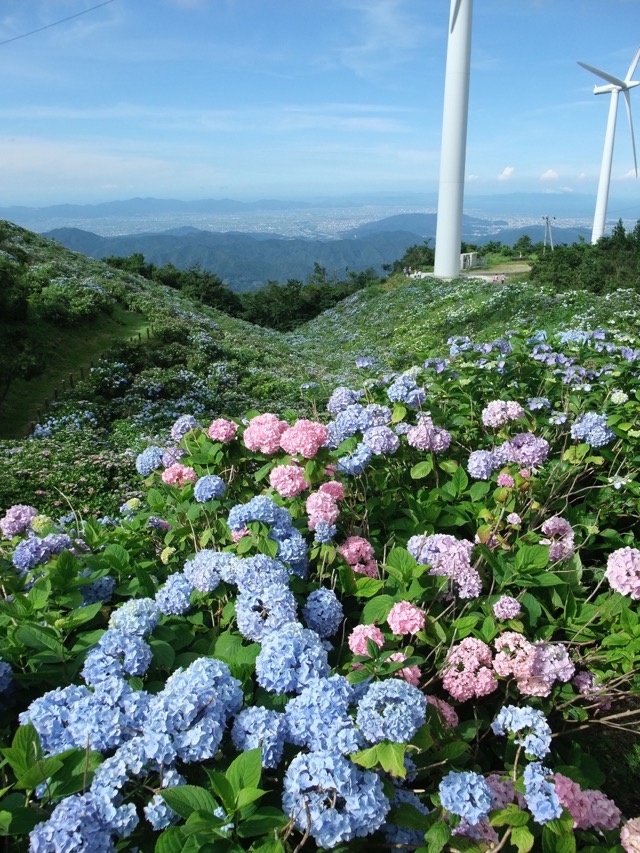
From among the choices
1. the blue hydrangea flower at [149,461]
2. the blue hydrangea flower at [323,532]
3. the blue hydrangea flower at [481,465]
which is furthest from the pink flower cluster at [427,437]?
the blue hydrangea flower at [149,461]

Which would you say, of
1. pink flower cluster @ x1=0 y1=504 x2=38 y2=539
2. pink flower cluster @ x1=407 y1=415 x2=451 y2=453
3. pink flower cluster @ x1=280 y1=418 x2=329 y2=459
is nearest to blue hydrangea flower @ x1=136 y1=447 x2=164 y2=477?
pink flower cluster @ x1=0 y1=504 x2=38 y2=539

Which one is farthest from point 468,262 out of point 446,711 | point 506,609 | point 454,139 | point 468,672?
point 446,711

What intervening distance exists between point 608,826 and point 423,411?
94.1 inches

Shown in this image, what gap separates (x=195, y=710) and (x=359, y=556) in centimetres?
129

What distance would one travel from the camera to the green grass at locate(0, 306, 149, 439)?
9961 mm

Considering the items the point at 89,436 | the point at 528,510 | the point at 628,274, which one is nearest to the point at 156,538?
the point at 528,510

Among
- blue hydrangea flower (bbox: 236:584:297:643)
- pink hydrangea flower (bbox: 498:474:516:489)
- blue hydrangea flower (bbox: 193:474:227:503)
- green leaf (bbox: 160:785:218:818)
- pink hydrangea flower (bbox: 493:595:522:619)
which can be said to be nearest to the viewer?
green leaf (bbox: 160:785:218:818)

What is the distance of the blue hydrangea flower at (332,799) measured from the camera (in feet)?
4.78

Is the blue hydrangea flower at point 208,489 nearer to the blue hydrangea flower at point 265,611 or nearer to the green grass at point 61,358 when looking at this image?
the blue hydrangea flower at point 265,611

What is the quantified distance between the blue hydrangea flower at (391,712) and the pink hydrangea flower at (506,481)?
1.74m

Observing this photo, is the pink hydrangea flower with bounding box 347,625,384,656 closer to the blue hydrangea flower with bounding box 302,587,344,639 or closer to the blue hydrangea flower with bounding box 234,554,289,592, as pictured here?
the blue hydrangea flower with bounding box 302,587,344,639

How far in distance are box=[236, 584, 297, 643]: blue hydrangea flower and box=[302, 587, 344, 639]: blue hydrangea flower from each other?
0.70 ft

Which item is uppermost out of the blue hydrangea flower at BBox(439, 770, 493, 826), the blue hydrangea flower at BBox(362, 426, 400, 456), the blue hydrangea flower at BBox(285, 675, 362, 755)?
the blue hydrangea flower at BBox(362, 426, 400, 456)

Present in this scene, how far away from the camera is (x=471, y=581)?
8.16 feet
